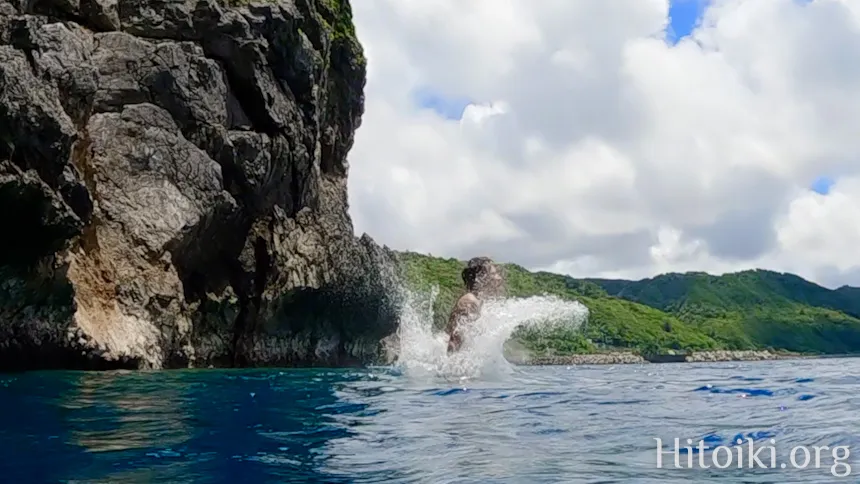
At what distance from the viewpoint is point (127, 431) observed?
26.9ft

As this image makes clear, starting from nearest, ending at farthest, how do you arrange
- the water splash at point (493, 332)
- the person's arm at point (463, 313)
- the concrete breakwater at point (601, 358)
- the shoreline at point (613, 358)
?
the person's arm at point (463, 313), the water splash at point (493, 332), the shoreline at point (613, 358), the concrete breakwater at point (601, 358)

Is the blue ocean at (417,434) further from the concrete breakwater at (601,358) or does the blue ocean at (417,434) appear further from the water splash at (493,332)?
the concrete breakwater at (601,358)

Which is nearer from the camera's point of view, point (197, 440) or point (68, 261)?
point (197, 440)

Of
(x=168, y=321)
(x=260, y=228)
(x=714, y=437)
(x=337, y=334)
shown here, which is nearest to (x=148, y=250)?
(x=168, y=321)

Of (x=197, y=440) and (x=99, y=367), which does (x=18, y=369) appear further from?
(x=197, y=440)

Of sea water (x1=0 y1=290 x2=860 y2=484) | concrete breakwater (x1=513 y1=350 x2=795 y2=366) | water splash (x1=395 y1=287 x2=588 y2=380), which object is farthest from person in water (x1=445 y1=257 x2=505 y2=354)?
concrete breakwater (x1=513 y1=350 x2=795 y2=366)

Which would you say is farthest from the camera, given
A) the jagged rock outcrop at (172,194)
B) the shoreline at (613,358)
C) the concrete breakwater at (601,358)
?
the concrete breakwater at (601,358)

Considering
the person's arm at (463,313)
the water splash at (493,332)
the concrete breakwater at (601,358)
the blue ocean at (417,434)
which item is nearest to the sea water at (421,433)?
the blue ocean at (417,434)

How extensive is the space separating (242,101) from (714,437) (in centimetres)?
3629

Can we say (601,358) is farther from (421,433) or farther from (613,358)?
(421,433)

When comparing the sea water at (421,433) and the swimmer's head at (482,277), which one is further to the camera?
the swimmer's head at (482,277)

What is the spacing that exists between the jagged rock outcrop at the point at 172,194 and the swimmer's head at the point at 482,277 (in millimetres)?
13723

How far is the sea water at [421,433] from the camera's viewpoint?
19.8ft

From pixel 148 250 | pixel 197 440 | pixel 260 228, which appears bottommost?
pixel 197 440
